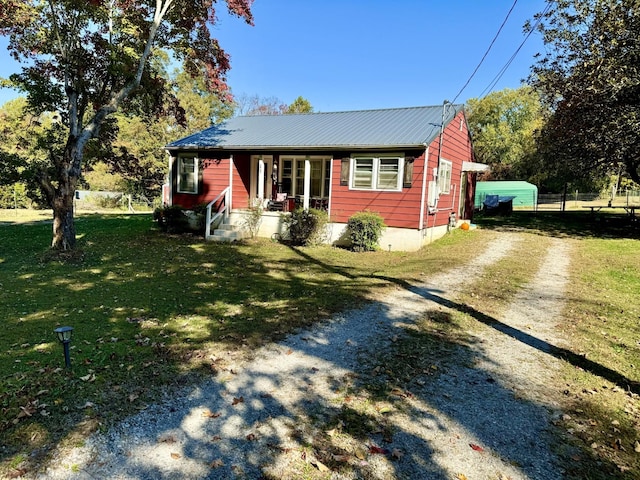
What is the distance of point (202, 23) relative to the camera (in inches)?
462

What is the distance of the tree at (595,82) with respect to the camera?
39.6 feet

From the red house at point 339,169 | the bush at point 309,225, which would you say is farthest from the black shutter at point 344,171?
the bush at point 309,225

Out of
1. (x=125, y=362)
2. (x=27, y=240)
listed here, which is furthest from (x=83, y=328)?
(x=27, y=240)

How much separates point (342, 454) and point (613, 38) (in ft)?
50.0

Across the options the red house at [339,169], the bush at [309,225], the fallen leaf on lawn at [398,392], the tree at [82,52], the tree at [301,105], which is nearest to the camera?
the fallen leaf on lawn at [398,392]

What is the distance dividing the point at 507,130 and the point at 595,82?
1202 inches

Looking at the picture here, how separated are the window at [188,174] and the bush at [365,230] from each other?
23.3 feet

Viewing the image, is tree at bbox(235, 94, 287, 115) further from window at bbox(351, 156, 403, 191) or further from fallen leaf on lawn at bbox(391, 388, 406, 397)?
fallen leaf on lawn at bbox(391, 388, 406, 397)

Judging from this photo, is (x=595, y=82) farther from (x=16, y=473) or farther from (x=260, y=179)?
(x=16, y=473)

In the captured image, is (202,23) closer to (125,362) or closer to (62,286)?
(62,286)

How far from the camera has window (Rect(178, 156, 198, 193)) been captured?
1568 cm

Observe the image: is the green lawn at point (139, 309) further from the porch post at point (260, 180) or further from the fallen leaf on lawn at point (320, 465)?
the porch post at point (260, 180)

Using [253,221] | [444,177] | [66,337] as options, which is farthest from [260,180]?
[66,337]

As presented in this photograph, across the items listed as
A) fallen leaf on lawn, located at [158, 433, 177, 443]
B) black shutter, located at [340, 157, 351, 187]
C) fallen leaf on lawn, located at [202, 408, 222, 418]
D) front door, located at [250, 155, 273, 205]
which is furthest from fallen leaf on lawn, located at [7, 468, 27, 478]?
front door, located at [250, 155, 273, 205]
